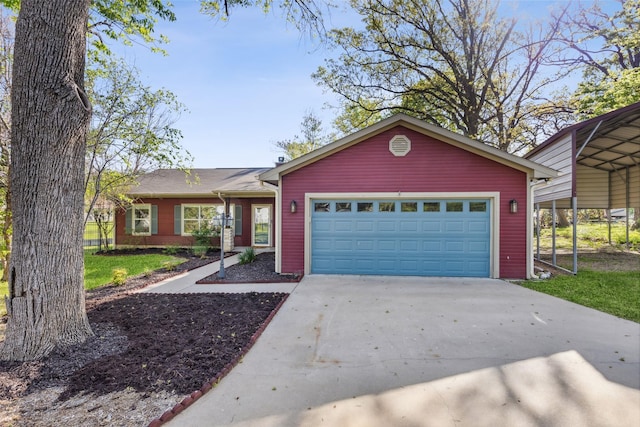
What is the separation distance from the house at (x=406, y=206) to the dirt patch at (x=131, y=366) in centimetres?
317

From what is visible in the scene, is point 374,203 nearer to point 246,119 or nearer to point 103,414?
point 103,414

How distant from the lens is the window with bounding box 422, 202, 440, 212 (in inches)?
306

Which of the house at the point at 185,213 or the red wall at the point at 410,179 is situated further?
the house at the point at 185,213

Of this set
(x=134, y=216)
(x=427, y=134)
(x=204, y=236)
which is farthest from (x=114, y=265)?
(x=427, y=134)

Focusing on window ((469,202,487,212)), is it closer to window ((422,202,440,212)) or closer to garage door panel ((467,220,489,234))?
garage door panel ((467,220,489,234))

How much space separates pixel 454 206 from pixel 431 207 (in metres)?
0.58

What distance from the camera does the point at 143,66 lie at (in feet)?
25.0

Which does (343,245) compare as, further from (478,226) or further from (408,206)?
(478,226)

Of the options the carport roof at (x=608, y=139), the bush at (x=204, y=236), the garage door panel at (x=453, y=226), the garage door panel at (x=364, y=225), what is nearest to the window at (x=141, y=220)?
the bush at (x=204, y=236)

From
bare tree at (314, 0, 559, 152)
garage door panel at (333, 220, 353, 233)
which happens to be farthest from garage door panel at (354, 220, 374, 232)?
bare tree at (314, 0, 559, 152)

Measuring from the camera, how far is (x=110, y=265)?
33.2ft

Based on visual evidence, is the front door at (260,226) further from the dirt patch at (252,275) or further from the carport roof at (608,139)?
the carport roof at (608,139)

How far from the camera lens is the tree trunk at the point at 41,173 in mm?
3383

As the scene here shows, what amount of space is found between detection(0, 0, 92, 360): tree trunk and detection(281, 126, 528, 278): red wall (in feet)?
16.5
